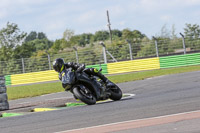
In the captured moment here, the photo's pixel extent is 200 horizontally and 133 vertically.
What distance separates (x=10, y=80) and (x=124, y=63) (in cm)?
902

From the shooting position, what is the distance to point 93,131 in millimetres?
6230

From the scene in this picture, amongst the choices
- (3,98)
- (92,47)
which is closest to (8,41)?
(92,47)

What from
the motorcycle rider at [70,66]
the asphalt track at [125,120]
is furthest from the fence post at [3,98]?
the asphalt track at [125,120]

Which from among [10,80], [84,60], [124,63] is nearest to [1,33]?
[10,80]

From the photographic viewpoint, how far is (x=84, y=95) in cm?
1023

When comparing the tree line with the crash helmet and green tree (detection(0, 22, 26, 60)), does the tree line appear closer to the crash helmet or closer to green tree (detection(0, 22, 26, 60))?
green tree (detection(0, 22, 26, 60))

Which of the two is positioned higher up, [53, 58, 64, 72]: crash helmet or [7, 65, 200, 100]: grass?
[53, 58, 64, 72]: crash helmet

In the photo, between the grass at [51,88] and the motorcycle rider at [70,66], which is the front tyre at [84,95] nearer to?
the motorcycle rider at [70,66]

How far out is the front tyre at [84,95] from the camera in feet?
33.2

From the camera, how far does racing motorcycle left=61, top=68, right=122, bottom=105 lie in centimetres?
1018

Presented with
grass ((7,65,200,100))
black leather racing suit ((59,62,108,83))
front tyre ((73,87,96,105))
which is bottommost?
grass ((7,65,200,100))

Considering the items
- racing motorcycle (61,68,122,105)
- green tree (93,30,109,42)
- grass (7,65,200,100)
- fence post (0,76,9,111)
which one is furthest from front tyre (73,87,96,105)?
green tree (93,30,109,42)

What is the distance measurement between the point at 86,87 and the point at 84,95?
0.39 meters

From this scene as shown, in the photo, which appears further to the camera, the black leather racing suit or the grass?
the grass
